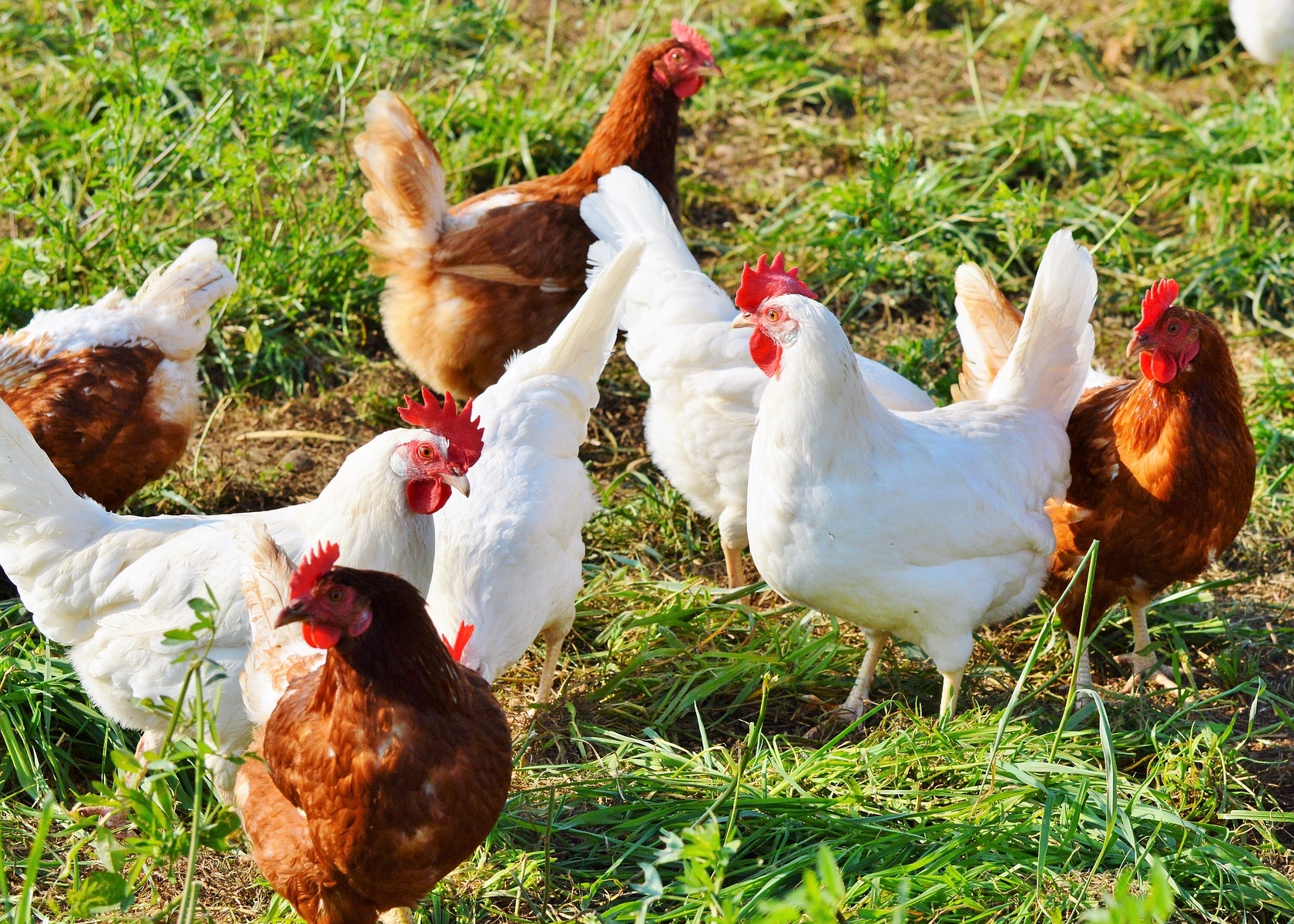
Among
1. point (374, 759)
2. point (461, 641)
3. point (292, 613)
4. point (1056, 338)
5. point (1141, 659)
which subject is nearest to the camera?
point (292, 613)

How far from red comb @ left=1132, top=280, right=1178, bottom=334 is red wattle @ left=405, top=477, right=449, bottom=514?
2.17 meters

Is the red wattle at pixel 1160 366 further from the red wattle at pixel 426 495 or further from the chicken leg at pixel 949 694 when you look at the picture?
the red wattle at pixel 426 495

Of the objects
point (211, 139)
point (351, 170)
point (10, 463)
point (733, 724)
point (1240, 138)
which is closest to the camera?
point (10, 463)

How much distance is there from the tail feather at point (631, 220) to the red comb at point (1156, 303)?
155 centimetres

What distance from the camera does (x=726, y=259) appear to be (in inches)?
231

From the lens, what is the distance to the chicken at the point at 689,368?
413cm

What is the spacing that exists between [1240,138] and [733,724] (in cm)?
449

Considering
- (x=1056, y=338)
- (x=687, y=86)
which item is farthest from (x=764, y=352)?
(x=687, y=86)

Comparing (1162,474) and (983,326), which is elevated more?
(983,326)

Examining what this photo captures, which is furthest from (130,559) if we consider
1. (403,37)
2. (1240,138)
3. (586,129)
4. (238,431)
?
(1240,138)

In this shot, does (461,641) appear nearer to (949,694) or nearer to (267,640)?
(267,640)

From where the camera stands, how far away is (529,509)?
12.0 feet

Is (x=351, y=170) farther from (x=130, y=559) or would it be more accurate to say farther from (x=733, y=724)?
(x=733, y=724)

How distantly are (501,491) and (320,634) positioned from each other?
1204 mm
